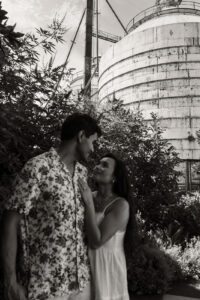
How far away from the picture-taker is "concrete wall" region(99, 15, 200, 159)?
19.6m

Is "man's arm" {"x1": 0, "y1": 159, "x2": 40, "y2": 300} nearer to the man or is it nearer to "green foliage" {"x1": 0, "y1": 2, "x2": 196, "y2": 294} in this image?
the man

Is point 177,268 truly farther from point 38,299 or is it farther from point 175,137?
point 175,137

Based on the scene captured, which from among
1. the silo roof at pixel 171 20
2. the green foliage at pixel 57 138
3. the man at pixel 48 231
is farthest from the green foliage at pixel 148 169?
the silo roof at pixel 171 20

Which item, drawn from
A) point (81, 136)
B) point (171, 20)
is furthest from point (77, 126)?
point (171, 20)

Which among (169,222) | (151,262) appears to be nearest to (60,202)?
(151,262)

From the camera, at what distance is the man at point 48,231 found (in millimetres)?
1843

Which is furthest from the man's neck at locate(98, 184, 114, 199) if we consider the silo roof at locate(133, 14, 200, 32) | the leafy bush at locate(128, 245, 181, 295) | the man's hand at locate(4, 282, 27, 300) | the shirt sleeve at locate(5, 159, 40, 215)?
the silo roof at locate(133, 14, 200, 32)

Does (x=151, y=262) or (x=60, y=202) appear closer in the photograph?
(x=60, y=202)

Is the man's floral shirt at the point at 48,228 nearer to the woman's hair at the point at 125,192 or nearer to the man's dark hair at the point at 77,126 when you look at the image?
the man's dark hair at the point at 77,126

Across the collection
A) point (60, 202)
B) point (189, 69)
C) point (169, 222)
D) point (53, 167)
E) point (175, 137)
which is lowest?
point (169, 222)

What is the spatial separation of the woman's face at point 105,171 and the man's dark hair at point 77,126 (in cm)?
52

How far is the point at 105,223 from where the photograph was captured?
7.88 ft

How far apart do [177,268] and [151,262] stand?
811 millimetres

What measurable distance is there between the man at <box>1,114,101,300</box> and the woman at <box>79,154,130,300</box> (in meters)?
0.10
